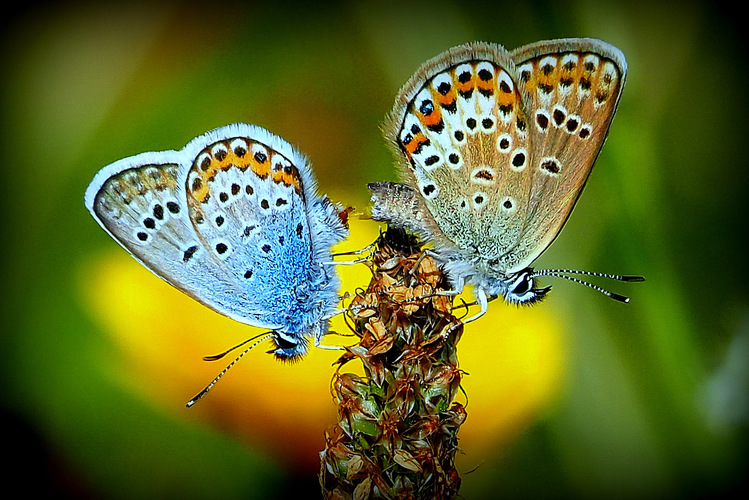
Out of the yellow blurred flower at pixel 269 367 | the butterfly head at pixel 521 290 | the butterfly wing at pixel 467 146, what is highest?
the butterfly wing at pixel 467 146

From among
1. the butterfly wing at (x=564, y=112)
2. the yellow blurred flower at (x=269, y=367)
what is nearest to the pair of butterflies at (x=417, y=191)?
the butterfly wing at (x=564, y=112)

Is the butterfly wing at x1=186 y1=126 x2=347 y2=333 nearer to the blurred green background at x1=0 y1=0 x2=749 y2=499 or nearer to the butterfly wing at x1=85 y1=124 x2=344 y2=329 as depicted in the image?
the butterfly wing at x1=85 y1=124 x2=344 y2=329

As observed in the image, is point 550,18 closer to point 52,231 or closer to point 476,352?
point 476,352

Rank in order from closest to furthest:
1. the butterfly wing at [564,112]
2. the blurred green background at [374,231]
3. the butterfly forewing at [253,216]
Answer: the butterfly wing at [564,112], the butterfly forewing at [253,216], the blurred green background at [374,231]

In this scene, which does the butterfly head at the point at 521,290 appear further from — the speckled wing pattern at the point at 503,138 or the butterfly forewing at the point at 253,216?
the butterfly forewing at the point at 253,216

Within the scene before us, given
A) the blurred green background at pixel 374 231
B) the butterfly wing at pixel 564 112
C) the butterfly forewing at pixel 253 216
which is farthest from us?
the blurred green background at pixel 374 231

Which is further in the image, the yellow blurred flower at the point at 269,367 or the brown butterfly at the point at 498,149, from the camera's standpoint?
the yellow blurred flower at the point at 269,367

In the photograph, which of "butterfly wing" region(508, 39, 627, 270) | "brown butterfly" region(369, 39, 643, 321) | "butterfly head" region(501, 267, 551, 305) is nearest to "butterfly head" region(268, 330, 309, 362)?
"brown butterfly" region(369, 39, 643, 321)

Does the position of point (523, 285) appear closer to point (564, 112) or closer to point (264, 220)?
point (564, 112)
